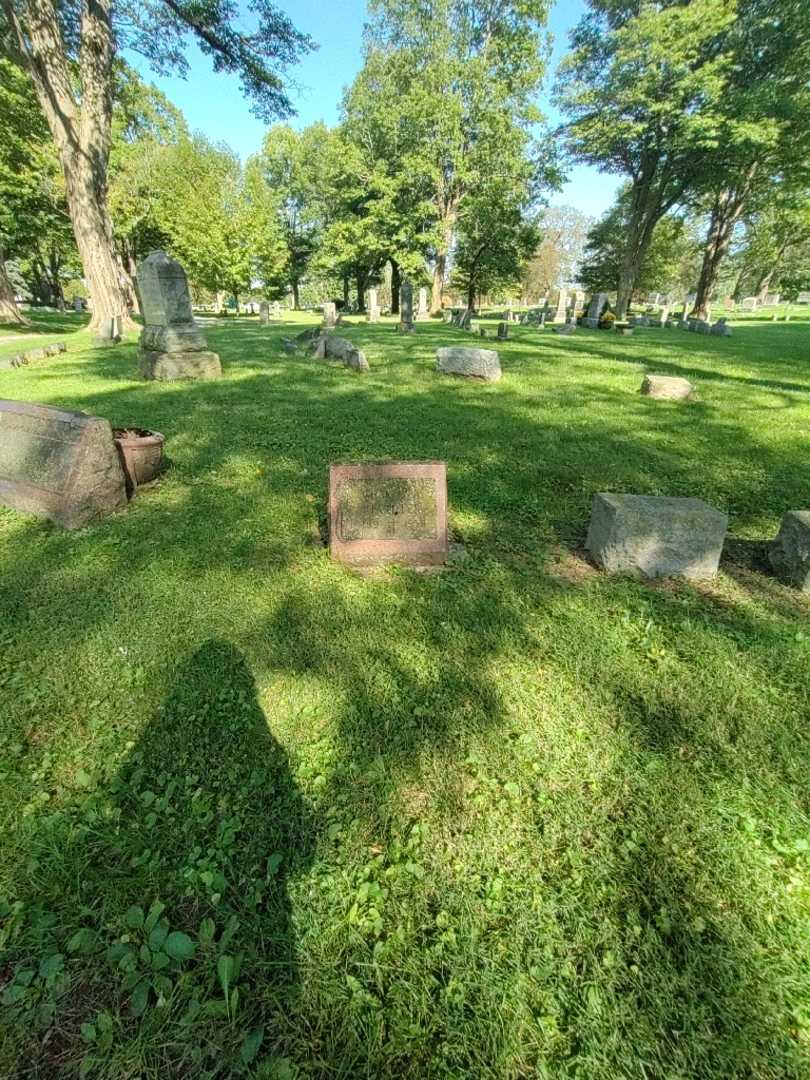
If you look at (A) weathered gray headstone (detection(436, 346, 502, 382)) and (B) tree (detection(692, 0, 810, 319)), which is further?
(B) tree (detection(692, 0, 810, 319))

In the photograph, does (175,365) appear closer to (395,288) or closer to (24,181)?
(24,181)

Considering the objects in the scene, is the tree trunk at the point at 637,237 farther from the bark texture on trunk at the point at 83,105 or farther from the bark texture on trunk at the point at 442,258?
the bark texture on trunk at the point at 83,105

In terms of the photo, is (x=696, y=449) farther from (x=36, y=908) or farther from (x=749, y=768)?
(x=36, y=908)

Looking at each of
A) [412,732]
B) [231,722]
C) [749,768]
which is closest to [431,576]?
[412,732]

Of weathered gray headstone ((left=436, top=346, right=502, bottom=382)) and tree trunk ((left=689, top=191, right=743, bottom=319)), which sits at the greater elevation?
tree trunk ((left=689, top=191, right=743, bottom=319))

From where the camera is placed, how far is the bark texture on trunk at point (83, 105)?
11891 millimetres

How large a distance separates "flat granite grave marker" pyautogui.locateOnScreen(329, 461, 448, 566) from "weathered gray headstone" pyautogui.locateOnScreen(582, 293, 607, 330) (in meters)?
24.1

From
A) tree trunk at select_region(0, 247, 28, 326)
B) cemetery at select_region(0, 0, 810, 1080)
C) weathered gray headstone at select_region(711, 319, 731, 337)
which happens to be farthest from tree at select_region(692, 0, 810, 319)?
tree trunk at select_region(0, 247, 28, 326)

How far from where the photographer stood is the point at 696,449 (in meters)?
5.62

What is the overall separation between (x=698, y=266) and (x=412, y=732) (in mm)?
78622

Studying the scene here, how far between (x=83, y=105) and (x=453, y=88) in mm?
21312

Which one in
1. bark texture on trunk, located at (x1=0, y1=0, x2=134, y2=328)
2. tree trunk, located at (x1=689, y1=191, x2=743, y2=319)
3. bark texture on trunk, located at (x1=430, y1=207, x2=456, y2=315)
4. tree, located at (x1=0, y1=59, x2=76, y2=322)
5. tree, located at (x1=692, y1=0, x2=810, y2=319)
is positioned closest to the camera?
bark texture on trunk, located at (x1=0, y1=0, x2=134, y2=328)

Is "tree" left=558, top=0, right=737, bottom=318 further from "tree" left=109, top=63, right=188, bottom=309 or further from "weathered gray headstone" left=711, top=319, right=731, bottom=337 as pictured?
"tree" left=109, top=63, right=188, bottom=309

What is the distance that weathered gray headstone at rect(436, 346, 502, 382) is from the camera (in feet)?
30.0
